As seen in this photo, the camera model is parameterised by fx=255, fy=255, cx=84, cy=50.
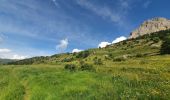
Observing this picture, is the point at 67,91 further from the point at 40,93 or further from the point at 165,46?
the point at 165,46

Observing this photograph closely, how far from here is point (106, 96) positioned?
1792 centimetres

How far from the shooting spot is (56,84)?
26703 mm

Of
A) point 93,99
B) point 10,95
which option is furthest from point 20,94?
point 93,99

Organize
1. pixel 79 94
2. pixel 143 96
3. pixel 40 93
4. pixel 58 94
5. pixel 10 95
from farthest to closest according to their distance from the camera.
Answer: pixel 10 95
pixel 40 93
pixel 58 94
pixel 79 94
pixel 143 96

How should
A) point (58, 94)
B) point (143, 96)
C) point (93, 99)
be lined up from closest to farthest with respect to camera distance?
point (143, 96) < point (93, 99) < point (58, 94)

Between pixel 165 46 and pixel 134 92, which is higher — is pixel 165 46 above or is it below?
above

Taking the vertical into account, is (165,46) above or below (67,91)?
above

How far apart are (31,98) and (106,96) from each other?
7724 millimetres

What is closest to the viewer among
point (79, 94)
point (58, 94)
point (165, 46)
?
point (79, 94)

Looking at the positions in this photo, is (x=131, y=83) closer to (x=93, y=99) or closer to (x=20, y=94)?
(x=93, y=99)

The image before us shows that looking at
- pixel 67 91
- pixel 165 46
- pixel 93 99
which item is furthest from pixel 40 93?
pixel 165 46

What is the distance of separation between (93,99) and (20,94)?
414 inches

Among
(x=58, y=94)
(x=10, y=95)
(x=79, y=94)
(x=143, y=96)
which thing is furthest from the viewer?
(x=10, y=95)

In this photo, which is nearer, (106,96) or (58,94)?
(106,96)
